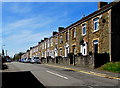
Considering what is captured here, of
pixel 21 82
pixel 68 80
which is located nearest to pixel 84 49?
pixel 68 80

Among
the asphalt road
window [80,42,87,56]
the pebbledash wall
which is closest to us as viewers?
the asphalt road

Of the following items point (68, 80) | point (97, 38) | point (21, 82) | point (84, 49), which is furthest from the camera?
point (84, 49)

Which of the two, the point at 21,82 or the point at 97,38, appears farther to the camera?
the point at 97,38

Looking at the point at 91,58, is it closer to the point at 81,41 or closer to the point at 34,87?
the point at 81,41

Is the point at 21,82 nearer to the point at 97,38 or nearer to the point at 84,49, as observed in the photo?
the point at 97,38

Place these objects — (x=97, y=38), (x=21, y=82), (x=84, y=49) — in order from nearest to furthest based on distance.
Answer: (x=21, y=82) → (x=97, y=38) → (x=84, y=49)

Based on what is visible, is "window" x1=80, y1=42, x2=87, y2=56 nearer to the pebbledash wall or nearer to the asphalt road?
the pebbledash wall

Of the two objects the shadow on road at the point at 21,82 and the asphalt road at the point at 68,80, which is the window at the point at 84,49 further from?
the shadow on road at the point at 21,82

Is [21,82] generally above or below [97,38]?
below

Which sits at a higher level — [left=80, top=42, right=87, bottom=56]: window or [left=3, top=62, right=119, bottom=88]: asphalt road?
[left=80, top=42, right=87, bottom=56]: window

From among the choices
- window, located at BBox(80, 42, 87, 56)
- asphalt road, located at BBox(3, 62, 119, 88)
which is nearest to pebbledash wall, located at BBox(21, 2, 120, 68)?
window, located at BBox(80, 42, 87, 56)

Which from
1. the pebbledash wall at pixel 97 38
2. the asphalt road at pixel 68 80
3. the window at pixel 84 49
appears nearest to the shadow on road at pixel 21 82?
the asphalt road at pixel 68 80

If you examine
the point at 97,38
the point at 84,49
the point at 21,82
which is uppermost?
the point at 97,38

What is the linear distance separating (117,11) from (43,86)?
49.7ft
